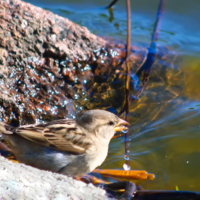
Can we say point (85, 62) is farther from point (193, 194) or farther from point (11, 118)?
point (193, 194)

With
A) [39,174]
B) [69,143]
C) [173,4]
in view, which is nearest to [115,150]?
[69,143]

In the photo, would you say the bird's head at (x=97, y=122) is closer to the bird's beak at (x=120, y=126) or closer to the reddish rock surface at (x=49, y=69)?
the bird's beak at (x=120, y=126)

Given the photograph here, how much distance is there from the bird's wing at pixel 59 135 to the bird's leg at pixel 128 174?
46cm

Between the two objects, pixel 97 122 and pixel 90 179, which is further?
pixel 97 122

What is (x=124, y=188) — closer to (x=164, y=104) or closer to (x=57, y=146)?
(x=57, y=146)

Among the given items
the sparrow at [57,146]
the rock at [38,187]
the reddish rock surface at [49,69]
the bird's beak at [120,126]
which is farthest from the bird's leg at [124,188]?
the reddish rock surface at [49,69]

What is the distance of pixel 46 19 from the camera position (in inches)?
200

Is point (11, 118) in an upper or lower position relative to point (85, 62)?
lower

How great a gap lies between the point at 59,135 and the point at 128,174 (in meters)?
1.00

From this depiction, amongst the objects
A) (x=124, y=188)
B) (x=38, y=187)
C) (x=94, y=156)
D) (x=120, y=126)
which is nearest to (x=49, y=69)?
(x=120, y=126)

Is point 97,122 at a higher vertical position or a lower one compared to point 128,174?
higher

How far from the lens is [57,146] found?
3.56 metres

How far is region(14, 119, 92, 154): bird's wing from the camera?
349 centimetres

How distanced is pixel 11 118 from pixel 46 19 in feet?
5.99
